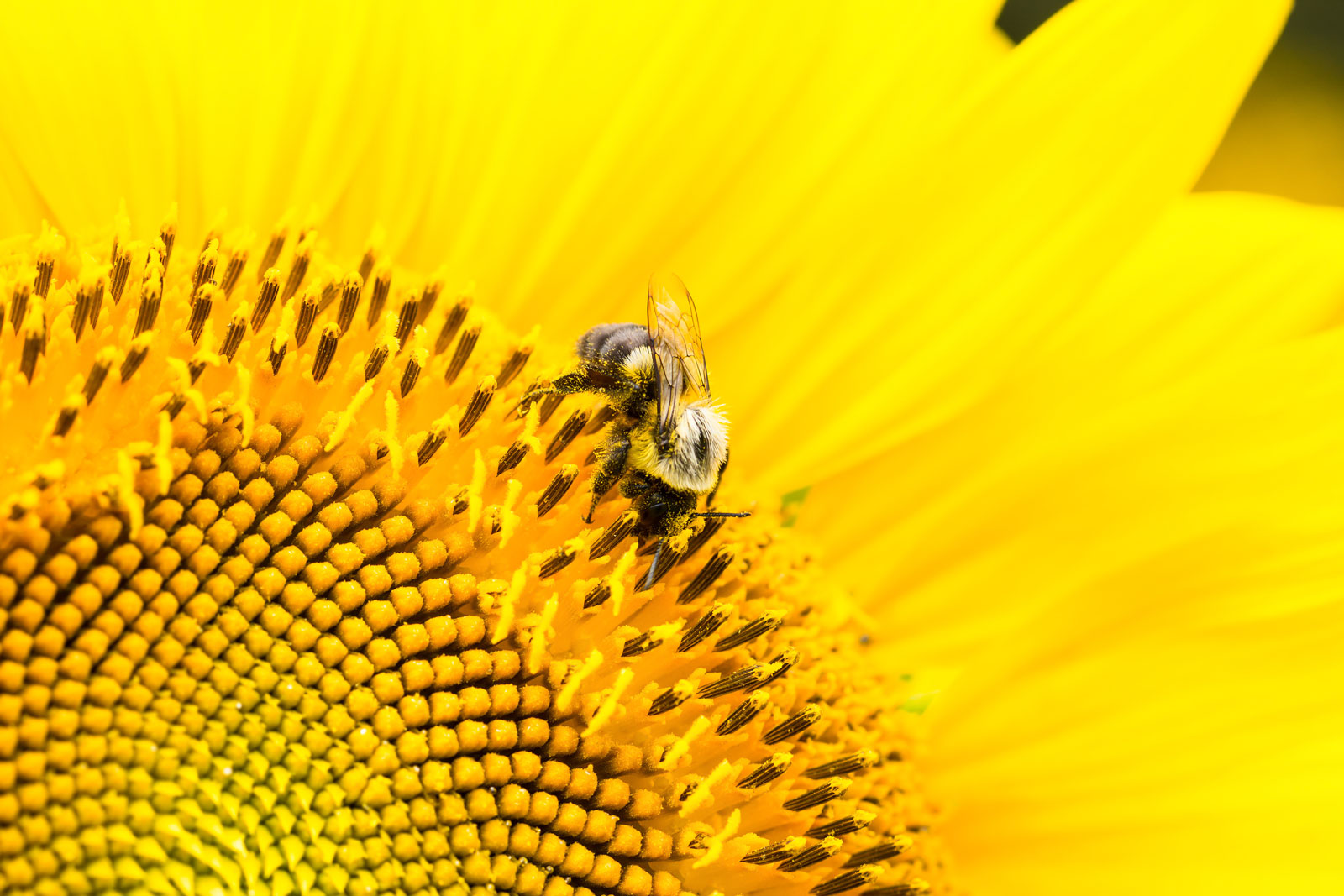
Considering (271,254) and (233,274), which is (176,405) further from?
(271,254)

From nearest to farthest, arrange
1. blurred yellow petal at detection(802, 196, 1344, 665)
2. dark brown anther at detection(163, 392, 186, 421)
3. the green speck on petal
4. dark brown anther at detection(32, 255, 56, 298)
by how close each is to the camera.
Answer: dark brown anther at detection(163, 392, 186, 421), dark brown anther at detection(32, 255, 56, 298), blurred yellow petal at detection(802, 196, 1344, 665), the green speck on petal

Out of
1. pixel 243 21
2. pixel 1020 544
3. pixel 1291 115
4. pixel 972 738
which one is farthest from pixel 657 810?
pixel 1291 115

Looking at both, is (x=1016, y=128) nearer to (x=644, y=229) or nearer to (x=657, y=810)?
(x=644, y=229)

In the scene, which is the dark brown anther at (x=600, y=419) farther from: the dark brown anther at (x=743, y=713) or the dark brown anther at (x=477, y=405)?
the dark brown anther at (x=743, y=713)

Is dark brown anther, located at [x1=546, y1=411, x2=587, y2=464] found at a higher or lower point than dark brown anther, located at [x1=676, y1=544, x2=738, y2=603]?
higher

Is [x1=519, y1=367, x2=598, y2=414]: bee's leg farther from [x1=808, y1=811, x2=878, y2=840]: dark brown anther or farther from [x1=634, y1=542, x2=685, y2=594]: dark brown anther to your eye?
[x1=808, y1=811, x2=878, y2=840]: dark brown anther

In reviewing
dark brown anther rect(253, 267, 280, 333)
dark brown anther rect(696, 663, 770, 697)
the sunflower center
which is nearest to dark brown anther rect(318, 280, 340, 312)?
the sunflower center

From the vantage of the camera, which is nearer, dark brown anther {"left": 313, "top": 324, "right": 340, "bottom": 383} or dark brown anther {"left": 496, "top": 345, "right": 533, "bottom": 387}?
dark brown anther {"left": 313, "top": 324, "right": 340, "bottom": 383}

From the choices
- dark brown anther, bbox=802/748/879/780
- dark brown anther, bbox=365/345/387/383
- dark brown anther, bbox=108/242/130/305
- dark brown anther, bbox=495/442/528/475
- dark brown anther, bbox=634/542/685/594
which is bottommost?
dark brown anther, bbox=802/748/879/780
